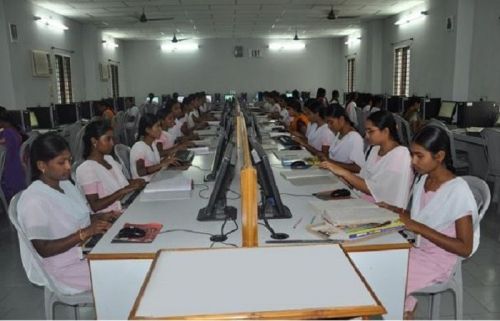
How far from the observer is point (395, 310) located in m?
1.81

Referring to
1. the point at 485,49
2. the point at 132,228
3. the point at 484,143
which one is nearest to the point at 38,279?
the point at 132,228

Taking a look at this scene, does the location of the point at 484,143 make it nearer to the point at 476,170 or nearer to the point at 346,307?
the point at 476,170

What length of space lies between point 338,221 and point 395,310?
46cm

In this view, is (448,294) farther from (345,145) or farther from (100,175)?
(100,175)

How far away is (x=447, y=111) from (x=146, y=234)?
5.77 meters

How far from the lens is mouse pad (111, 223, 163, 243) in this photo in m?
1.77

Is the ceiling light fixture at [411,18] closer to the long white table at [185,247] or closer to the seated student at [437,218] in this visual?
the seated student at [437,218]

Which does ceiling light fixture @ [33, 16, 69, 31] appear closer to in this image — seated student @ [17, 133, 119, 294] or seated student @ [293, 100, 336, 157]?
seated student @ [293, 100, 336, 157]

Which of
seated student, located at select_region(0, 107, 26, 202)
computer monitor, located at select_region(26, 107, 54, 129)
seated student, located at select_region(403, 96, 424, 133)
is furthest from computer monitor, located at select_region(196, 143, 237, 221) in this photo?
computer monitor, located at select_region(26, 107, 54, 129)

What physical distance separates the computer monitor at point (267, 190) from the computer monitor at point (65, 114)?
19.7ft

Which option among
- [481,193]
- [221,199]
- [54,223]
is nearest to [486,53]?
[481,193]

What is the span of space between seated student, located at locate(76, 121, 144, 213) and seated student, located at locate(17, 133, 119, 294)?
476mm

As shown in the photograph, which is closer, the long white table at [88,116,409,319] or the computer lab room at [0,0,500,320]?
the computer lab room at [0,0,500,320]

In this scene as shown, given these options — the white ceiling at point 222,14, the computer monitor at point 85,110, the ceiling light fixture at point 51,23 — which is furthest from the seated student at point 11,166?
the ceiling light fixture at point 51,23
